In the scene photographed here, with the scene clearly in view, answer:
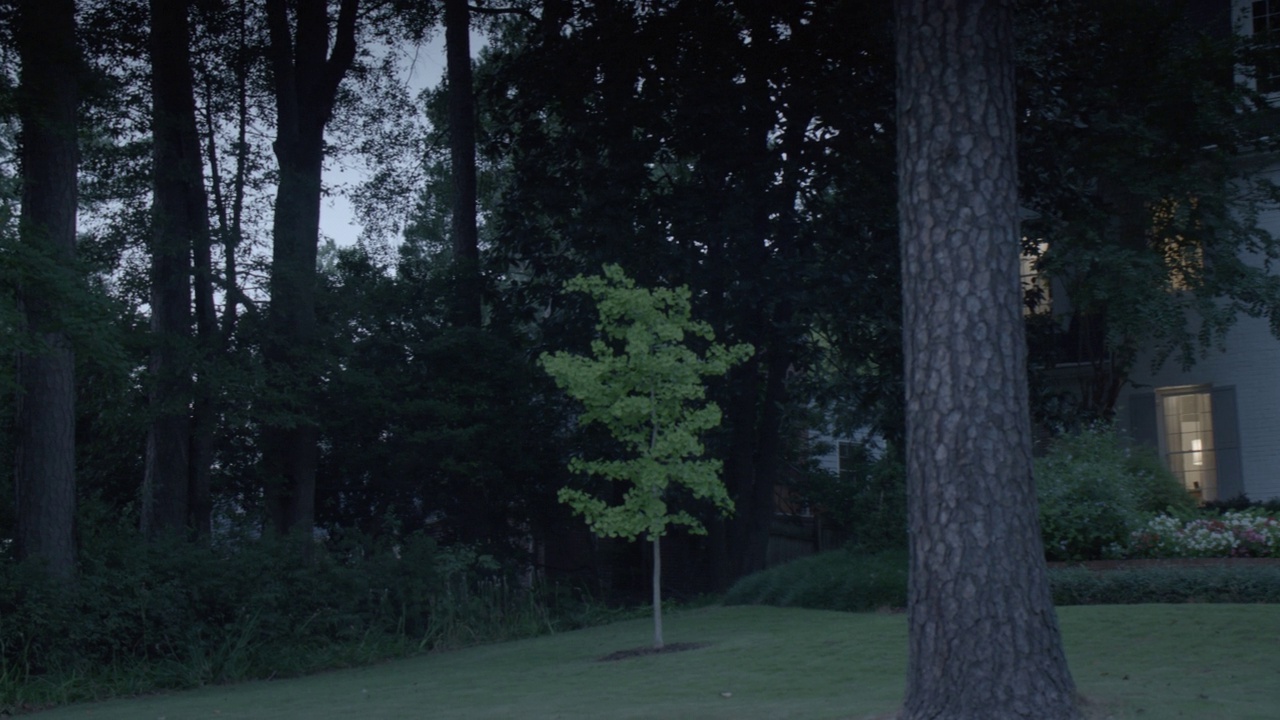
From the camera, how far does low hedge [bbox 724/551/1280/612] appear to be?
43.4 ft

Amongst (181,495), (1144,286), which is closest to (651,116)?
(1144,286)

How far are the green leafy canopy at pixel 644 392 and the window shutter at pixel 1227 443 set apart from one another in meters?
11.0

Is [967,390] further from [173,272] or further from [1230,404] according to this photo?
[1230,404]

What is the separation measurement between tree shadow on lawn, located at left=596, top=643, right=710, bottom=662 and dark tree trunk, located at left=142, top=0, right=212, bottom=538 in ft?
22.1

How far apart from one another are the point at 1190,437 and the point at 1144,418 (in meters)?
0.85

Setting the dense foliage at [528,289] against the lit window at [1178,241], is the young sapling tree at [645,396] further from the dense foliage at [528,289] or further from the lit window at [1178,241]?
the lit window at [1178,241]

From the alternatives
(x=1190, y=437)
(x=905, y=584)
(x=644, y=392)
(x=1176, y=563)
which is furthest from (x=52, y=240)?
(x=1190, y=437)

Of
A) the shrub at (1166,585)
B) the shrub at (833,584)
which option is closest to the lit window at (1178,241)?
the shrub at (833,584)

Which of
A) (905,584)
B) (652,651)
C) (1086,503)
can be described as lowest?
(652,651)

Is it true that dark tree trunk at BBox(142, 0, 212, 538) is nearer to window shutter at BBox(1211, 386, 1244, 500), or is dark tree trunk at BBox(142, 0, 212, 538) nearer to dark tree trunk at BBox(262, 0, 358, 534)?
dark tree trunk at BBox(262, 0, 358, 534)

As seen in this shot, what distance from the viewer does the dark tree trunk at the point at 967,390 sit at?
748 cm

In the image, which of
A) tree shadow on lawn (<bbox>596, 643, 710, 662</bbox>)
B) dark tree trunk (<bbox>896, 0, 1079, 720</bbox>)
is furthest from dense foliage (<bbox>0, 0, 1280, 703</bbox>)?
dark tree trunk (<bbox>896, 0, 1079, 720</bbox>)

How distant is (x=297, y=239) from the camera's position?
64.7 feet

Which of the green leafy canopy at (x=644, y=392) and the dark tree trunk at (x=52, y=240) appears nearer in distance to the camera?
the green leafy canopy at (x=644, y=392)
